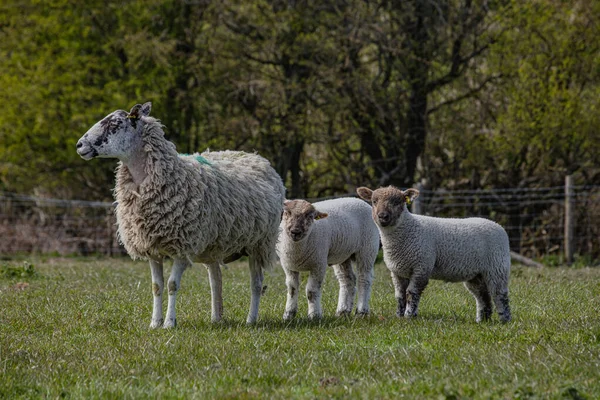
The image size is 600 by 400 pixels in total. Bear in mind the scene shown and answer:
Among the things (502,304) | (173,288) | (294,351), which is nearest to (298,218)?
(173,288)

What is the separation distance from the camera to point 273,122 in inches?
786

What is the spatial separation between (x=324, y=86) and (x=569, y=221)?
6104 millimetres

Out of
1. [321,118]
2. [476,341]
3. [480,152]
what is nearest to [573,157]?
[480,152]

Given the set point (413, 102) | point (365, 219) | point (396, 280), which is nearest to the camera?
point (396, 280)

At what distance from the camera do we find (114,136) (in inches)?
311

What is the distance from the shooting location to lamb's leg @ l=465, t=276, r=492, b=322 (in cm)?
847

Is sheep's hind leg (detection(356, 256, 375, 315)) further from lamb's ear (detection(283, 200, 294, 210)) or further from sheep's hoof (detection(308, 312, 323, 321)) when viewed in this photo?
lamb's ear (detection(283, 200, 294, 210))

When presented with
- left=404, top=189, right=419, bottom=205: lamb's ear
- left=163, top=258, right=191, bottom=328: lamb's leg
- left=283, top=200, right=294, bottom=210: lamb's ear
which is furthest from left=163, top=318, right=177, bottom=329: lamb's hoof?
left=404, top=189, right=419, bottom=205: lamb's ear

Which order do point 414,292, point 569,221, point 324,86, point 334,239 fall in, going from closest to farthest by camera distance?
point 414,292
point 334,239
point 569,221
point 324,86

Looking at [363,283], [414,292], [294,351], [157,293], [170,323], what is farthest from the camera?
[363,283]

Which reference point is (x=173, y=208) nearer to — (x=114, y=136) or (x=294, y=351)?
(x=114, y=136)

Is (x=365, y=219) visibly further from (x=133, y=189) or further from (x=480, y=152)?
(x=480, y=152)

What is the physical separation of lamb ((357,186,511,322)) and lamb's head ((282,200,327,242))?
2.01ft

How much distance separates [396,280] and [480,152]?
10.9 m
